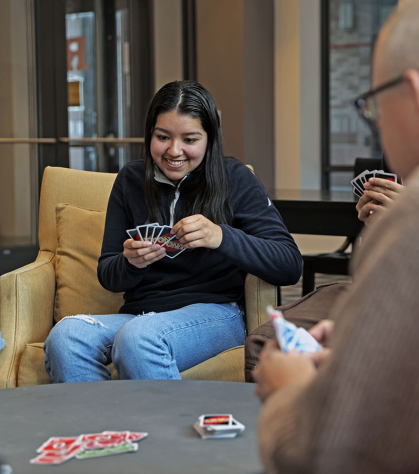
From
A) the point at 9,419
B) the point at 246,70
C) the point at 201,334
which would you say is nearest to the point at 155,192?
the point at 201,334

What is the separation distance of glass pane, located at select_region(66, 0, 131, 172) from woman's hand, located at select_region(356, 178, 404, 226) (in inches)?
135

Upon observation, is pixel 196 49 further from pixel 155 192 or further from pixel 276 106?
pixel 155 192

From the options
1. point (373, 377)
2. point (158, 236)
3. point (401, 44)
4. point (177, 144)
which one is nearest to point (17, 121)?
point (177, 144)

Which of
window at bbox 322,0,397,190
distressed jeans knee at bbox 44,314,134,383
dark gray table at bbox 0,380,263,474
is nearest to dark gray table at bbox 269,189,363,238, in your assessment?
distressed jeans knee at bbox 44,314,134,383

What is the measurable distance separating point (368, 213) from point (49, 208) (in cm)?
120

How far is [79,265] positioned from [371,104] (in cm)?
168

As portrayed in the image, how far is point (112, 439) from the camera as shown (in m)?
1.07

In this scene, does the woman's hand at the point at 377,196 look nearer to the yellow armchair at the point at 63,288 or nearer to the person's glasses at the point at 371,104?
the yellow armchair at the point at 63,288

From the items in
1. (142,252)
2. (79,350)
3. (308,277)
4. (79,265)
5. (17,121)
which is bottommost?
(308,277)

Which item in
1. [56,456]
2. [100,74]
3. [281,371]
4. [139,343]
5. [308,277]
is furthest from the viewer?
[100,74]

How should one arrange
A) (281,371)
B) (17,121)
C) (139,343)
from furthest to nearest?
(17,121)
(139,343)
(281,371)

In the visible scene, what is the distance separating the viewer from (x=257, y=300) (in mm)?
2057

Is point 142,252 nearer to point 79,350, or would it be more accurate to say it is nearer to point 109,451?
point 79,350

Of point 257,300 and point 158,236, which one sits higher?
point 158,236
